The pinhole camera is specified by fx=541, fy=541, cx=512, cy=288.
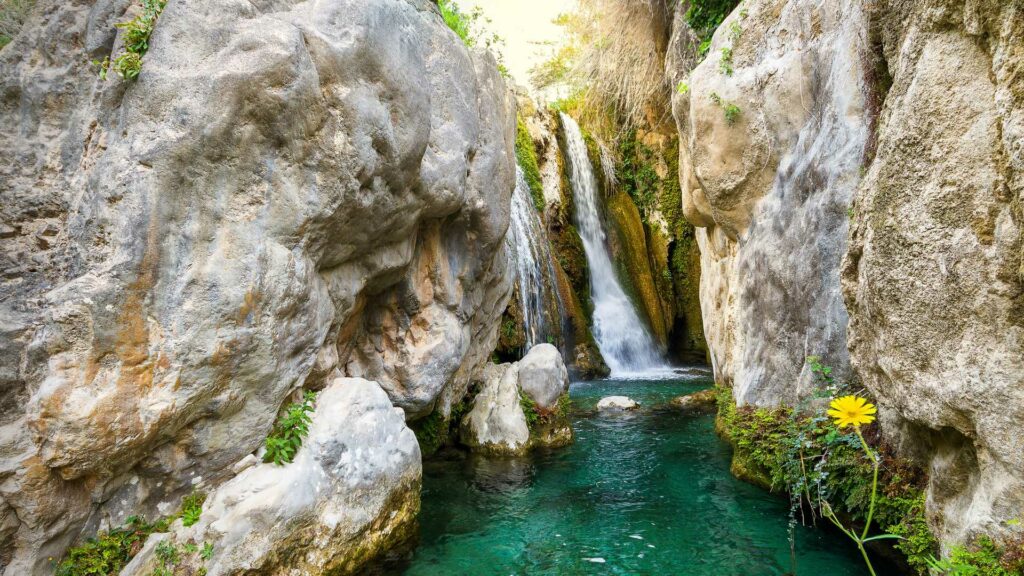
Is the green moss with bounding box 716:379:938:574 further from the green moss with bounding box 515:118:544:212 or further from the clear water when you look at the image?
the green moss with bounding box 515:118:544:212

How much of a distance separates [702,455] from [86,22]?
8767mm

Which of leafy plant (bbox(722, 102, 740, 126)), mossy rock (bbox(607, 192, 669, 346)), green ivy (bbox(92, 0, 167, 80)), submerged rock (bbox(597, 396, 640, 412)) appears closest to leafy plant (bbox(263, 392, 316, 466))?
green ivy (bbox(92, 0, 167, 80))

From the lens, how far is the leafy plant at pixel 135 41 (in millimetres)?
4152

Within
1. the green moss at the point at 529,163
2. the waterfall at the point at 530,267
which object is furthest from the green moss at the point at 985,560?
the green moss at the point at 529,163

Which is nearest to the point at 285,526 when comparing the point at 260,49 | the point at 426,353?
the point at 426,353

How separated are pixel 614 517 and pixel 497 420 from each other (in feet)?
9.71

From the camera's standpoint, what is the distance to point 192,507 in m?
4.19

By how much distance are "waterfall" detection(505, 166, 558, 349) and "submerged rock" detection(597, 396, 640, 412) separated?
262 cm

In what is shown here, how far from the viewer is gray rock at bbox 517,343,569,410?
29.9 ft

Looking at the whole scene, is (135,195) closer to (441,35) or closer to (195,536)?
(195,536)

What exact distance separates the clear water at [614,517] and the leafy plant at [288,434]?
157 centimetres

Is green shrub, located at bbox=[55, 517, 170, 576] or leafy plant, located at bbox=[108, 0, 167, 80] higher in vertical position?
leafy plant, located at bbox=[108, 0, 167, 80]

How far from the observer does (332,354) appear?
5.96m

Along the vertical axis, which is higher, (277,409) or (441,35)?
(441,35)
